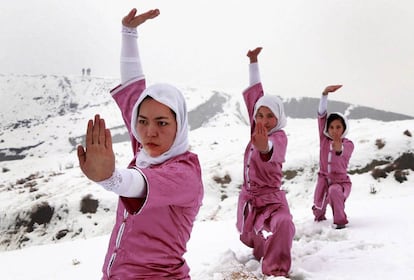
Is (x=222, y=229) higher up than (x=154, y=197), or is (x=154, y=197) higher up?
(x=154, y=197)

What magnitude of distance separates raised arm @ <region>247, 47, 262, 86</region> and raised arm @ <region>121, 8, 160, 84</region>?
1.90 metres

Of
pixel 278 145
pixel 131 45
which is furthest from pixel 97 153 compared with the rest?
pixel 278 145

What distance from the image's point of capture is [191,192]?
1.70 m

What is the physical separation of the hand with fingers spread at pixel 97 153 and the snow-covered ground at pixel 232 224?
7.33ft

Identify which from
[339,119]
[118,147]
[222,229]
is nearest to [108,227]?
[222,229]

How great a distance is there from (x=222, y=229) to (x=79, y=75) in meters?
87.8

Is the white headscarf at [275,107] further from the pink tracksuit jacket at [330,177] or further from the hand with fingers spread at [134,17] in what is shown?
the pink tracksuit jacket at [330,177]

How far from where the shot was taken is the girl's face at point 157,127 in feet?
5.90

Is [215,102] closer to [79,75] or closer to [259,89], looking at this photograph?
[79,75]

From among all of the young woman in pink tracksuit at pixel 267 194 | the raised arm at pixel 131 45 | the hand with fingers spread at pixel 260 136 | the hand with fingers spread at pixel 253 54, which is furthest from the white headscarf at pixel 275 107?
the raised arm at pixel 131 45

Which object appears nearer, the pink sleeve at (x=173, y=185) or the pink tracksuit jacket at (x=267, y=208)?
the pink sleeve at (x=173, y=185)

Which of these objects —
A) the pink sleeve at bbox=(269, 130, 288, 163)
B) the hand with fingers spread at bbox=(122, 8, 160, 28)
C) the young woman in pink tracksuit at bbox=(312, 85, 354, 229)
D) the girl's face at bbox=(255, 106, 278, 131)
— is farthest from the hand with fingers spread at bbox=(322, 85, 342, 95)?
the hand with fingers spread at bbox=(122, 8, 160, 28)

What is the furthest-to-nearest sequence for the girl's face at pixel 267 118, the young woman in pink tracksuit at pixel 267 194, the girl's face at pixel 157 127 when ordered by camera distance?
1. the girl's face at pixel 267 118
2. the young woman in pink tracksuit at pixel 267 194
3. the girl's face at pixel 157 127

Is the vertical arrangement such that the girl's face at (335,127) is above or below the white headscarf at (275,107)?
below
